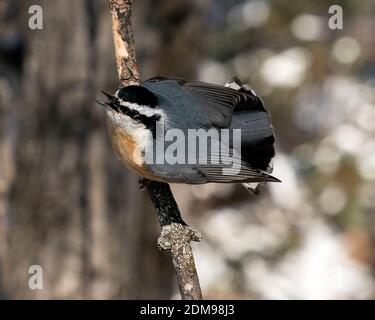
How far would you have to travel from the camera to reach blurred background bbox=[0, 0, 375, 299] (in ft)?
15.8

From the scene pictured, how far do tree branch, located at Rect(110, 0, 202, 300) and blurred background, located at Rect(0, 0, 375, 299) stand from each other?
1.55 m

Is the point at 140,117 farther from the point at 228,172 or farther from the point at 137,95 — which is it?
the point at 228,172

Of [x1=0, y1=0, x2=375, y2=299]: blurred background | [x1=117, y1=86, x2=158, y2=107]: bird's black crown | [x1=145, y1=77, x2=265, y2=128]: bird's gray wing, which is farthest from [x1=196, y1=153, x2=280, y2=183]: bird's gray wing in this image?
[x1=0, y1=0, x2=375, y2=299]: blurred background

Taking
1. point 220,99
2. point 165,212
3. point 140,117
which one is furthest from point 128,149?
point 220,99

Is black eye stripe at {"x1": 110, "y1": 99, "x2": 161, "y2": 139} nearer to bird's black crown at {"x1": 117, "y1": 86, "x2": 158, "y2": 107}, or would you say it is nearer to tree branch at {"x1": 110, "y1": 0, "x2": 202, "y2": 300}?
bird's black crown at {"x1": 117, "y1": 86, "x2": 158, "y2": 107}

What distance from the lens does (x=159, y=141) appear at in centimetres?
295

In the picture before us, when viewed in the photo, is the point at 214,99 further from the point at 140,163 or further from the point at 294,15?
the point at 294,15

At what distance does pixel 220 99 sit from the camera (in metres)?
3.31

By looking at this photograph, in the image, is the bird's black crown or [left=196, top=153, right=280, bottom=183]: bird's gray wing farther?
[left=196, top=153, right=280, bottom=183]: bird's gray wing

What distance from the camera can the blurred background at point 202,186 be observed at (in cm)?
482

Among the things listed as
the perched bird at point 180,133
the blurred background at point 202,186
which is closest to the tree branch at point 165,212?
the perched bird at point 180,133

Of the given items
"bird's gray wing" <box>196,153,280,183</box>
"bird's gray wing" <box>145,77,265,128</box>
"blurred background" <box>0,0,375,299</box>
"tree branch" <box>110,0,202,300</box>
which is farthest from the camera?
"blurred background" <box>0,0,375,299</box>

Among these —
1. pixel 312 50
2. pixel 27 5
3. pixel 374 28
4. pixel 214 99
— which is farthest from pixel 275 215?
pixel 214 99
